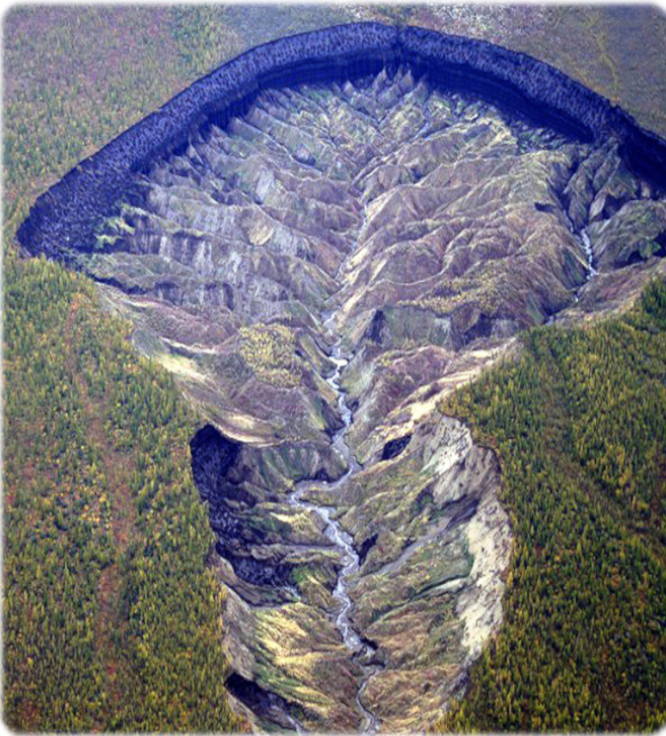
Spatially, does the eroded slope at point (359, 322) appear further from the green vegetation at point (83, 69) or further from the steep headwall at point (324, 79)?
the green vegetation at point (83, 69)

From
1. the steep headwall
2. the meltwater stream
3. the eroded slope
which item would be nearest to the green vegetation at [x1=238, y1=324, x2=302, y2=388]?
the eroded slope

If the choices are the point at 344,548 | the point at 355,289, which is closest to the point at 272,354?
the point at 355,289

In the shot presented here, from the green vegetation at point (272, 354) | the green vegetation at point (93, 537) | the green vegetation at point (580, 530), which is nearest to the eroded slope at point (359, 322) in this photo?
the green vegetation at point (272, 354)

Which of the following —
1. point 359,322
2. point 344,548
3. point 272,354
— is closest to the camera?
point 344,548

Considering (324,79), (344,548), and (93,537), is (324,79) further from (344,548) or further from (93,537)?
(93,537)

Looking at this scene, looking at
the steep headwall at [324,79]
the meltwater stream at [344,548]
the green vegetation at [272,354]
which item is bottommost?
the meltwater stream at [344,548]

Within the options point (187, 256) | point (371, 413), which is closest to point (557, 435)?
point (371, 413)
